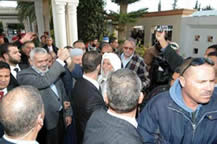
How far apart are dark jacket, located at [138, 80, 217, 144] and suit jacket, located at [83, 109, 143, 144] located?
0.38m

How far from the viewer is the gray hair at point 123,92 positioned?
3.96 feet

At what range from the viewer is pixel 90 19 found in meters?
12.4

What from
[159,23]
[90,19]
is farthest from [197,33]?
[90,19]

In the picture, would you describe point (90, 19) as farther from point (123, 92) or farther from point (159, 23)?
point (123, 92)

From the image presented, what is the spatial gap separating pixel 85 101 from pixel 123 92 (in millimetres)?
699

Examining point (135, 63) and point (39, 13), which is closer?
point (135, 63)

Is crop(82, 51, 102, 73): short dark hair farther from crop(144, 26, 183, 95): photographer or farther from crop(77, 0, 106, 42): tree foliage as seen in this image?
crop(77, 0, 106, 42): tree foliage

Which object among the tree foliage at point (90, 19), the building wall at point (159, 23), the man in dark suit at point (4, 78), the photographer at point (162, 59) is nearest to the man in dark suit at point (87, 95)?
the photographer at point (162, 59)

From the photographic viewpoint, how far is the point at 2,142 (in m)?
1.08

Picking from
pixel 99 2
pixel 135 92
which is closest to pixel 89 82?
pixel 135 92

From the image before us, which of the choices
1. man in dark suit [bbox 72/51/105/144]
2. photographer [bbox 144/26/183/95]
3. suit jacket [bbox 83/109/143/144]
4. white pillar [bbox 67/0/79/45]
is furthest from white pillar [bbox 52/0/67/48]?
suit jacket [bbox 83/109/143/144]

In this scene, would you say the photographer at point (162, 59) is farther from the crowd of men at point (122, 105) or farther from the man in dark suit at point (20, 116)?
the man in dark suit at point (20, 116)

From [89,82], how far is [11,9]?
23.5 m

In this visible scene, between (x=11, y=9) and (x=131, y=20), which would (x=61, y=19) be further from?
(x=11, y=9)
